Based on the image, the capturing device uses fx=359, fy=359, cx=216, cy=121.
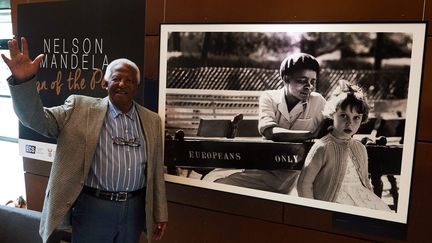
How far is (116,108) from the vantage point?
209 centimetres

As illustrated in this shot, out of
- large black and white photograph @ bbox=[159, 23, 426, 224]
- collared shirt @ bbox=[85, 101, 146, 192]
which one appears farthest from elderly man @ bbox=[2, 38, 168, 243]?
large black and white photograph @ bbox=[159, 23, 426, 224]

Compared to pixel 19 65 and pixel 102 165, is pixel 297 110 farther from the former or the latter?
pixel 19 65

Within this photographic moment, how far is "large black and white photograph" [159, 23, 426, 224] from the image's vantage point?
1.94 meters

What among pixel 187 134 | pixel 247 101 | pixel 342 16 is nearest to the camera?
pixel 342 16

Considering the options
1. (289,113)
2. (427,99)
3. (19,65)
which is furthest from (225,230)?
(19,65)

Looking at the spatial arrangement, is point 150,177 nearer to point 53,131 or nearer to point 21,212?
point 53,131

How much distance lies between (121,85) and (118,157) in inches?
15.9

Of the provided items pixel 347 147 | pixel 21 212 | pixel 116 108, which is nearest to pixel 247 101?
pixel 347 147

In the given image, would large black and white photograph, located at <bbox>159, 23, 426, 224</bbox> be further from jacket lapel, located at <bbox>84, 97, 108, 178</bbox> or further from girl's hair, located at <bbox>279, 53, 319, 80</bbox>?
jacket lapel, located at <bbox>84, 97, 108, 178</bbox>

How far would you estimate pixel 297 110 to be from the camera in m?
2.16

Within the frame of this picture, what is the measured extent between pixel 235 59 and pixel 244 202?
100 centimetres

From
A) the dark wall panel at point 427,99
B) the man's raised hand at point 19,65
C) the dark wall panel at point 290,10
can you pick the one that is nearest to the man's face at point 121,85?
the man's raised hand at point 19,65

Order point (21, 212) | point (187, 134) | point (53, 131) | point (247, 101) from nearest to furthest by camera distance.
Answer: point (53, 131)
point (247, 101)
point (187, 134)
point (21, 212)

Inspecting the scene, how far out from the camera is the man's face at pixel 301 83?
6.92ft
